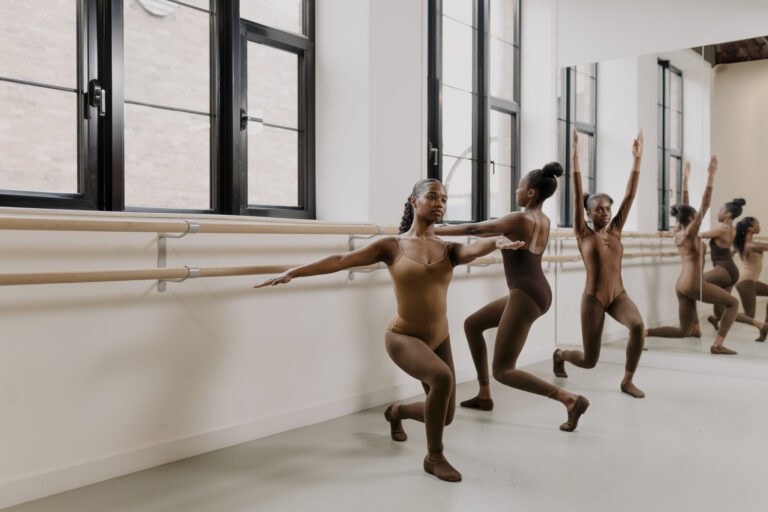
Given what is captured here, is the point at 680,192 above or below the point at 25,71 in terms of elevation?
below

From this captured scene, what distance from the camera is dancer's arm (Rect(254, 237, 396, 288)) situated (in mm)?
2414

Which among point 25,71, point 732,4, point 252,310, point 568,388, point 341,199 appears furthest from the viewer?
point 732,4

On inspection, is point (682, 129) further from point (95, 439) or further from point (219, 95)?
point (95, 439)

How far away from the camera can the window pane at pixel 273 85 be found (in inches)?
135

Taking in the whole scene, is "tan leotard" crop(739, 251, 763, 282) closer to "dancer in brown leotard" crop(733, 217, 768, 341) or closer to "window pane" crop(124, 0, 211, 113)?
"dancer in brown leotard" crop(733, 217, 768, 341)

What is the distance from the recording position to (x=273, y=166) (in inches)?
139

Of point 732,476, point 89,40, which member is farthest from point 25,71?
point 732,476

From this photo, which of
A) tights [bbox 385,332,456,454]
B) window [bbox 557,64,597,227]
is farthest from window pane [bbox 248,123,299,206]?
window [bbox 557,64,597,227]

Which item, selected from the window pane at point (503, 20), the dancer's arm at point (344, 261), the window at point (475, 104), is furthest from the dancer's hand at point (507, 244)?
the window pane at point (503, 20)

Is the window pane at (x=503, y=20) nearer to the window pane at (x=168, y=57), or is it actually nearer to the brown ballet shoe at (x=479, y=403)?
the window pane at (x=168, y=57)

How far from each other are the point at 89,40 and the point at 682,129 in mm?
3798

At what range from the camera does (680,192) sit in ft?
15.3

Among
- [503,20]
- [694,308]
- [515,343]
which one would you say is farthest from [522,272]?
[503,20]

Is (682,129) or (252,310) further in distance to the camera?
(682,129)
